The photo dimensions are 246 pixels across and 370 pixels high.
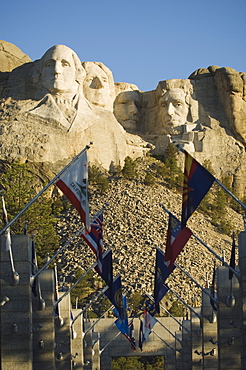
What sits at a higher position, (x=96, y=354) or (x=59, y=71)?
(x=59, y=71)

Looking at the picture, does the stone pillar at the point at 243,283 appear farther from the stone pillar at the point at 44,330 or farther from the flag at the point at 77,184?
the stone pillar at the point at 44,330

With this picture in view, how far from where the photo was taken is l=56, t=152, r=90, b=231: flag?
1085 inches

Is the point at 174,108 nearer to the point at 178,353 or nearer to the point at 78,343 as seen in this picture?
the point at 178,353

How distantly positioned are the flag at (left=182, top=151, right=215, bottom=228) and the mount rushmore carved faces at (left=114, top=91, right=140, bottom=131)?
5127 cm

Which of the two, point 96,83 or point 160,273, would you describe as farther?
point 96,83

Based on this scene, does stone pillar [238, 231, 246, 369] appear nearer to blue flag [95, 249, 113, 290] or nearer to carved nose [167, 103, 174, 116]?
blue flag [95, 249, 113, 290]

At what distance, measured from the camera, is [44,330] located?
32531mm

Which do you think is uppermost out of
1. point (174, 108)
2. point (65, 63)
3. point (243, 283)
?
point (65, 63)

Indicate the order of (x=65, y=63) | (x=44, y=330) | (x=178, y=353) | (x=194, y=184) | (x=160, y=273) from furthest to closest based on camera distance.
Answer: (x=65, y=63)
(x=178, y=353)
(x=160, y=273)
(x=44, y=330)
(x=194, y=184)

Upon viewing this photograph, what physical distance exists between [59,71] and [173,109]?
11.3 meters

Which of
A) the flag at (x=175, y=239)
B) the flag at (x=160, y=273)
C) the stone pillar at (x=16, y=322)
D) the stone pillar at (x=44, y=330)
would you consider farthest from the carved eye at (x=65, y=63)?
the stone pillar at (x=16, y=322)

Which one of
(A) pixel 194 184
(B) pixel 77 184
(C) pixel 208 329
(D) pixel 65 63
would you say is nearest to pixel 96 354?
(C) pixel 208 329

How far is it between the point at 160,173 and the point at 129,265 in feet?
44.1

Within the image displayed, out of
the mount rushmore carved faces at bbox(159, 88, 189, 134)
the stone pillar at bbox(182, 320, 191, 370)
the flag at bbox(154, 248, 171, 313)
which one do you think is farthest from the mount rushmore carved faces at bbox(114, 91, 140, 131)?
the flag at bbox(154, 248, 171, 313)
